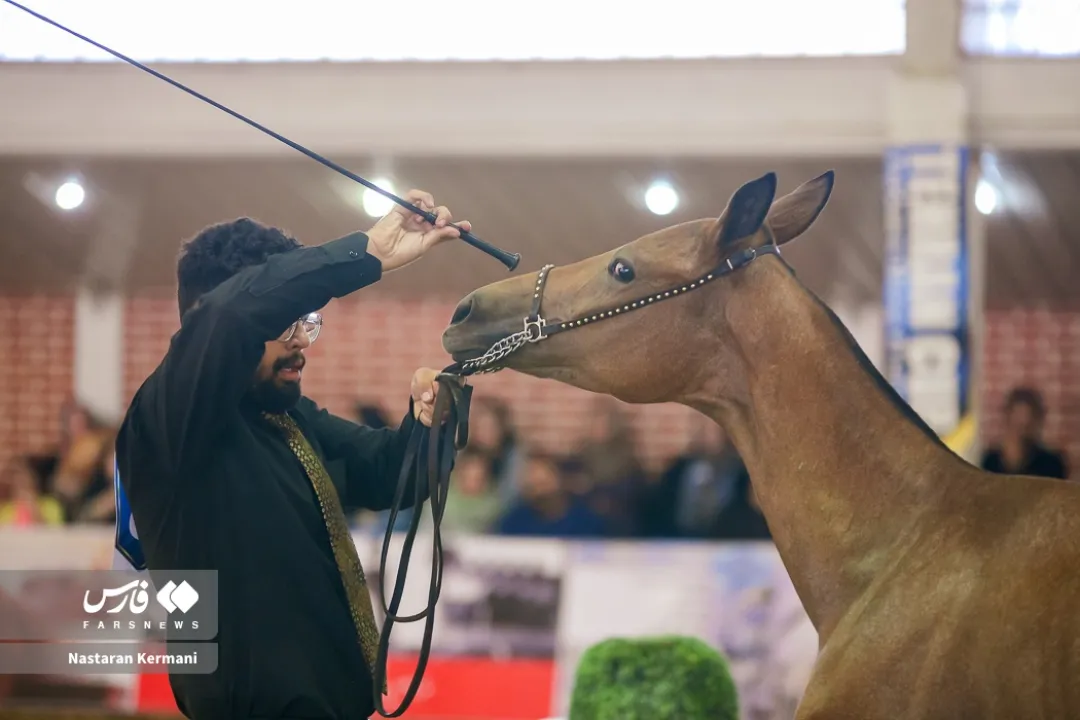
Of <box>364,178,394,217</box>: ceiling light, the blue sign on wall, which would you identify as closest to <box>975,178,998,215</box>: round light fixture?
the blue sign on wall

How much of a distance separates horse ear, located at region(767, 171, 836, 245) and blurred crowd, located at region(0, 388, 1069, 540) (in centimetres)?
332

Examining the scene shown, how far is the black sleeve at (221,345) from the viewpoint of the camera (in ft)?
7.06

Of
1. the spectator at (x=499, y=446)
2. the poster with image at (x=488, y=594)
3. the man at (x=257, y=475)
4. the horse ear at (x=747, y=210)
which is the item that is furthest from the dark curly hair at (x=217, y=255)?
the spectator at (x=499, y=446)

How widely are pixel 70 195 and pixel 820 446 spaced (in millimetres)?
5769

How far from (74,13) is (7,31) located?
3.28 feet

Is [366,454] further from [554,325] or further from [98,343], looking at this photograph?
[98,343]

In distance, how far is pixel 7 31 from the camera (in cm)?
665

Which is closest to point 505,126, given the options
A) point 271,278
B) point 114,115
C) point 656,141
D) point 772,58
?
point 656,141

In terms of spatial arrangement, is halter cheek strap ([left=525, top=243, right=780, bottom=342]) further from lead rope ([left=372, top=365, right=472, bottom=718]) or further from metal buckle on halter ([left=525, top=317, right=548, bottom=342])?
lead rope ([left=372, top=365, right=472, bottom=718])

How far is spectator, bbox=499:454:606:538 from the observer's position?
229 inches

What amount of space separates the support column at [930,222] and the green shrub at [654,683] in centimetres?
229

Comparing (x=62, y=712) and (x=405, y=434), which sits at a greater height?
(x=405, y=434)

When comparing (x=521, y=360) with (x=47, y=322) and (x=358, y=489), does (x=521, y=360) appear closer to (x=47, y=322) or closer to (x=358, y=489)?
→ (x=358, y=489)

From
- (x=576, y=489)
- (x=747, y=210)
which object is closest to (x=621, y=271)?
(x=747, y=210)
